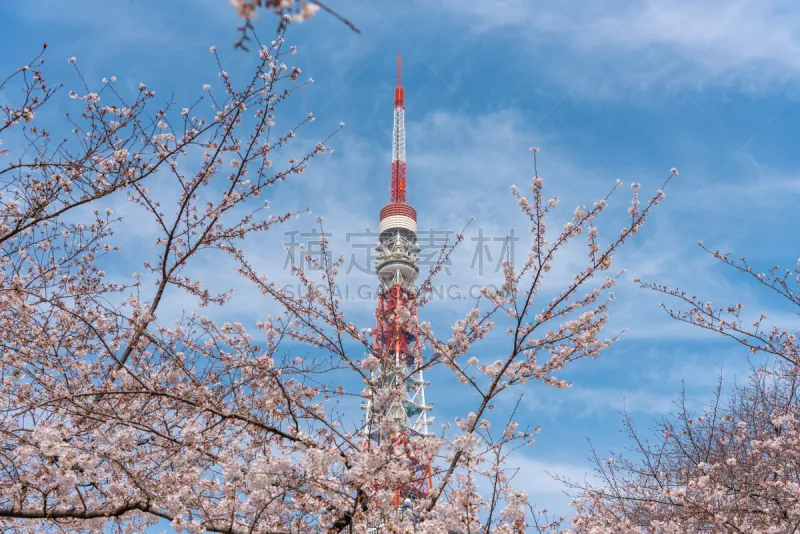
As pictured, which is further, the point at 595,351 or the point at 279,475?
the point at 595,351

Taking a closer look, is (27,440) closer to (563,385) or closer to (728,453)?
(563,385)

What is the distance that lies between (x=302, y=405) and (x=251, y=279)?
1410mm

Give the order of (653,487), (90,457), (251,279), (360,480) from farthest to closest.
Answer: (653,487) → (251,279) → (360,480) → (90,457)

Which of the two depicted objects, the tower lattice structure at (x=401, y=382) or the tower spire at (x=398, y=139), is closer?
the tower lattice structure at (x=401, y=382)

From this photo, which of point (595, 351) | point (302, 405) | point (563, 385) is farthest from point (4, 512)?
point (595, 351)

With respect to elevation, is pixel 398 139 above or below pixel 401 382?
above

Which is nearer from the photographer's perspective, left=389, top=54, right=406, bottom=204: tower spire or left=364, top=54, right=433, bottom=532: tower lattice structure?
left=364, top=54, right=433, bottom=532: tower lattice structure

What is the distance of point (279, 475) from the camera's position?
321 centimetres

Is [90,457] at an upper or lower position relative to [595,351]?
lower

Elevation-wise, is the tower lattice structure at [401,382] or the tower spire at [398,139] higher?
the tower spire at [398,139]

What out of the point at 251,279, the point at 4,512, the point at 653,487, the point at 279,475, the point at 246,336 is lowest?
the point at 4,512

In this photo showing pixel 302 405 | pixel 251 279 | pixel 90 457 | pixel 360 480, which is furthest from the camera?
pixel 251 279

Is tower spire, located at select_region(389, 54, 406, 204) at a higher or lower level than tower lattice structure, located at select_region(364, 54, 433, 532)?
higher

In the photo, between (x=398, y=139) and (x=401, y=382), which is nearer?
(x=401, y=382)
